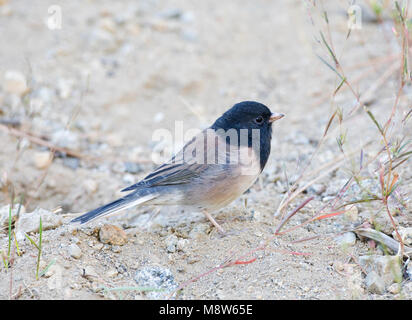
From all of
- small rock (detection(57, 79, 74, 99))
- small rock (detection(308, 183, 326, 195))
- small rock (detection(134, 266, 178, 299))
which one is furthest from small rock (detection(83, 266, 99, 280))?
small rock (detection(57, 79, 74, 99))

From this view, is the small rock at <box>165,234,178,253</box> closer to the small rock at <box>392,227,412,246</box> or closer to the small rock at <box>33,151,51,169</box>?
the small rock at <box>392,227,412,246</box>

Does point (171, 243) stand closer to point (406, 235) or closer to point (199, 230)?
point (199, 230)

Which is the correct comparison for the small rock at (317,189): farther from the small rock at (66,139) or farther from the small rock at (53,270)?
the small rock at (66,139)

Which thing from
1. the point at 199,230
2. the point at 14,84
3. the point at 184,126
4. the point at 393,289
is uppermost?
the point at 14,84

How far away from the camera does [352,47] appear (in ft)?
15.2

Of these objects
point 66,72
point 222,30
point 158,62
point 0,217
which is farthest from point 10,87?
point 222,30

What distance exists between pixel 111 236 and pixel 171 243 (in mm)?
314

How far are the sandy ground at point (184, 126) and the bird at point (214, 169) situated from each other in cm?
19

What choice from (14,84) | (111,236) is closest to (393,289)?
(111,236)

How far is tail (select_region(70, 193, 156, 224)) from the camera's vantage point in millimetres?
2396

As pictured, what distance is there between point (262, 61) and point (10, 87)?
2396mm

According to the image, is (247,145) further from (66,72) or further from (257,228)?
(66,72)

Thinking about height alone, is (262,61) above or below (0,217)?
above

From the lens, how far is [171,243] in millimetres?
2506
